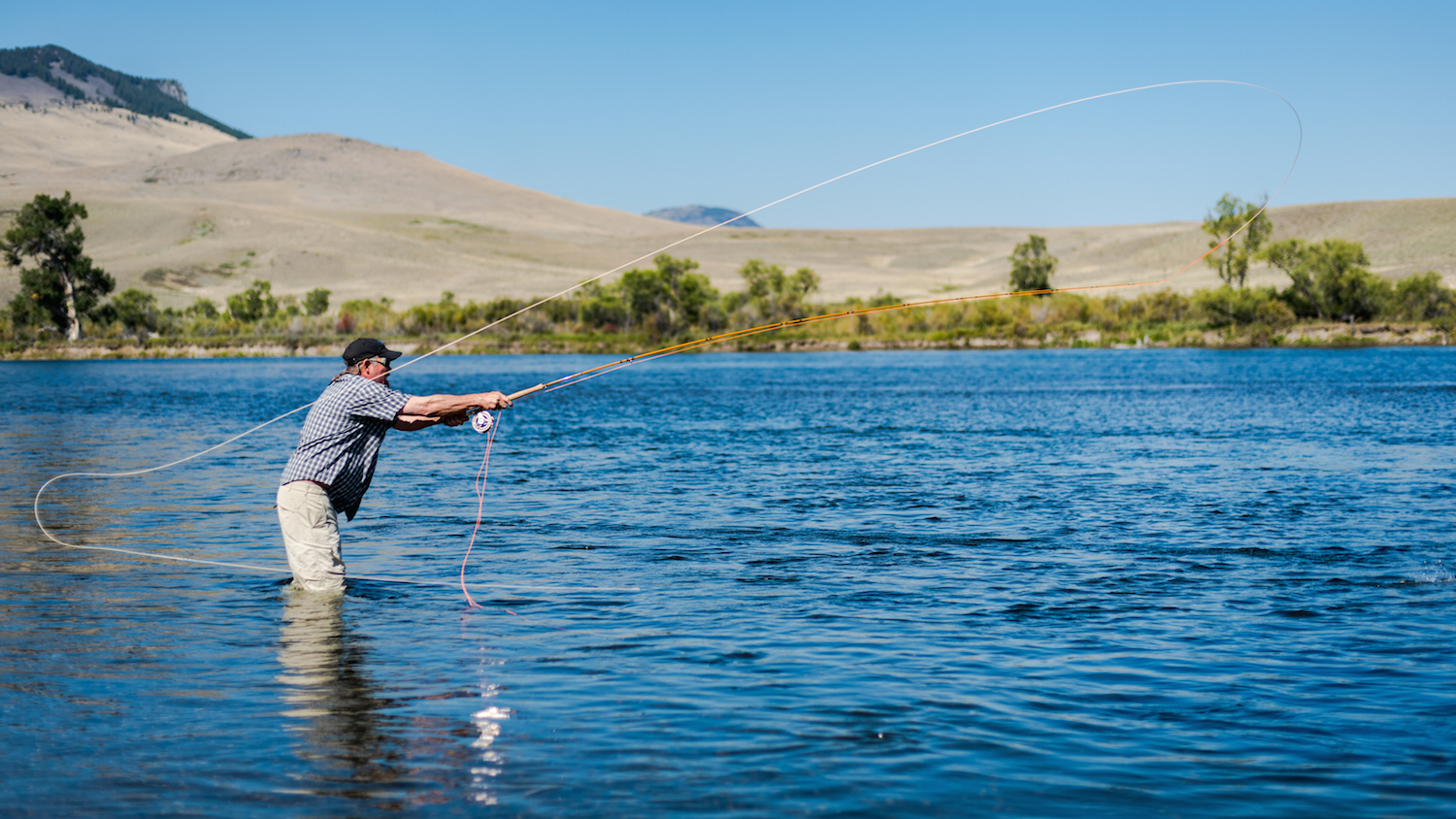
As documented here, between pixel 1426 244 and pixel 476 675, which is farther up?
pixel 1426 244

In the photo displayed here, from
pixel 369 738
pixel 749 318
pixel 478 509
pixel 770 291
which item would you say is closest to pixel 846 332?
pixel 749 318

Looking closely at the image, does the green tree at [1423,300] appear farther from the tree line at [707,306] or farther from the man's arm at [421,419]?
the man's arm at [421,419]

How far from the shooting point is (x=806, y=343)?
9656 cm

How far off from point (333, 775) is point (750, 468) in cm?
1504

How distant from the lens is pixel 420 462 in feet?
74.8

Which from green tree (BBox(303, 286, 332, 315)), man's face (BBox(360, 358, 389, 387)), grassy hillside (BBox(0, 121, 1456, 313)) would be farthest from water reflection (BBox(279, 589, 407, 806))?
grassy hillside (BBox(0, 121, 1456, 313))

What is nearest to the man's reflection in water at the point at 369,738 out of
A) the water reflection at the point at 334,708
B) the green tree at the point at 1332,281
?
the water reflection at the point at 334,708

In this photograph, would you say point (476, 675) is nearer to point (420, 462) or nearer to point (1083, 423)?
point (420, 462)

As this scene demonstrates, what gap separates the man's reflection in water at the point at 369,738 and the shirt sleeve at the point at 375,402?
1.56 metres

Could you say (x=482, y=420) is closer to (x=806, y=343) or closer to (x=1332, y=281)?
(x=806, y=343)

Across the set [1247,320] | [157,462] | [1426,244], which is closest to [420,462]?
[157,462]

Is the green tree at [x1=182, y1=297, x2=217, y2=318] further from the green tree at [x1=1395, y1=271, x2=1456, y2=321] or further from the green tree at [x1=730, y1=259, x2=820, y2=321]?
the green tree at [x1=1395, y1=271, x2=1456, y2=321]

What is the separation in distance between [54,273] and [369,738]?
305ft

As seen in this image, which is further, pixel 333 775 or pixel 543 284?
pixel 543 284
